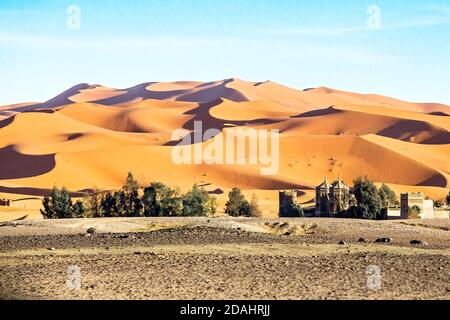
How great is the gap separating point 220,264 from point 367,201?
2753 cm

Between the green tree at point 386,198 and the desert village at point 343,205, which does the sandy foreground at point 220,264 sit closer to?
the desert village at point 343,205

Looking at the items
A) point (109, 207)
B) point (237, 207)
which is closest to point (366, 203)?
point (237, 207)

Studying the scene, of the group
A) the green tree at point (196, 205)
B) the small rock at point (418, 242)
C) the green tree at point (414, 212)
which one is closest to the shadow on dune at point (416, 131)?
the green tree at point (414, 212)

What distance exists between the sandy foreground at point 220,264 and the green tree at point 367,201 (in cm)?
1328

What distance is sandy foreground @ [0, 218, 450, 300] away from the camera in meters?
17.5

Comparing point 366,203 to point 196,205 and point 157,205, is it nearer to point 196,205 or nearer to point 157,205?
point 196,205

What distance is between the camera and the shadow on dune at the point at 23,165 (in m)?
84.5

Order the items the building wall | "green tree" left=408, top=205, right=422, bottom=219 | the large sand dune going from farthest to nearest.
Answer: the large sand dune → the building wall → "green tree" left=408, top=205, right=422, bottom=219

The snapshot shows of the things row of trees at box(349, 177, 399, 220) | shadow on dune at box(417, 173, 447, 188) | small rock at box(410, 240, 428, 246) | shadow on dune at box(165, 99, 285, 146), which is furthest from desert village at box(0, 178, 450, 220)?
shadow on dune at box(165, 99, 285, 146)

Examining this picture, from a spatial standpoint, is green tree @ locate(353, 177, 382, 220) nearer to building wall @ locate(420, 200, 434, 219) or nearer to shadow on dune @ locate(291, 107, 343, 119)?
building wall @ locate(420, 200, 434, 219)

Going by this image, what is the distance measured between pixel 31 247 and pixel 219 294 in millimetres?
10660

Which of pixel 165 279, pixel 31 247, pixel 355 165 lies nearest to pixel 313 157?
pixel 355 165

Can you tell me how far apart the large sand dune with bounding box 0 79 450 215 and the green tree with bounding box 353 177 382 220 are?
10176mm

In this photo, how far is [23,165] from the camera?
8938 cm
